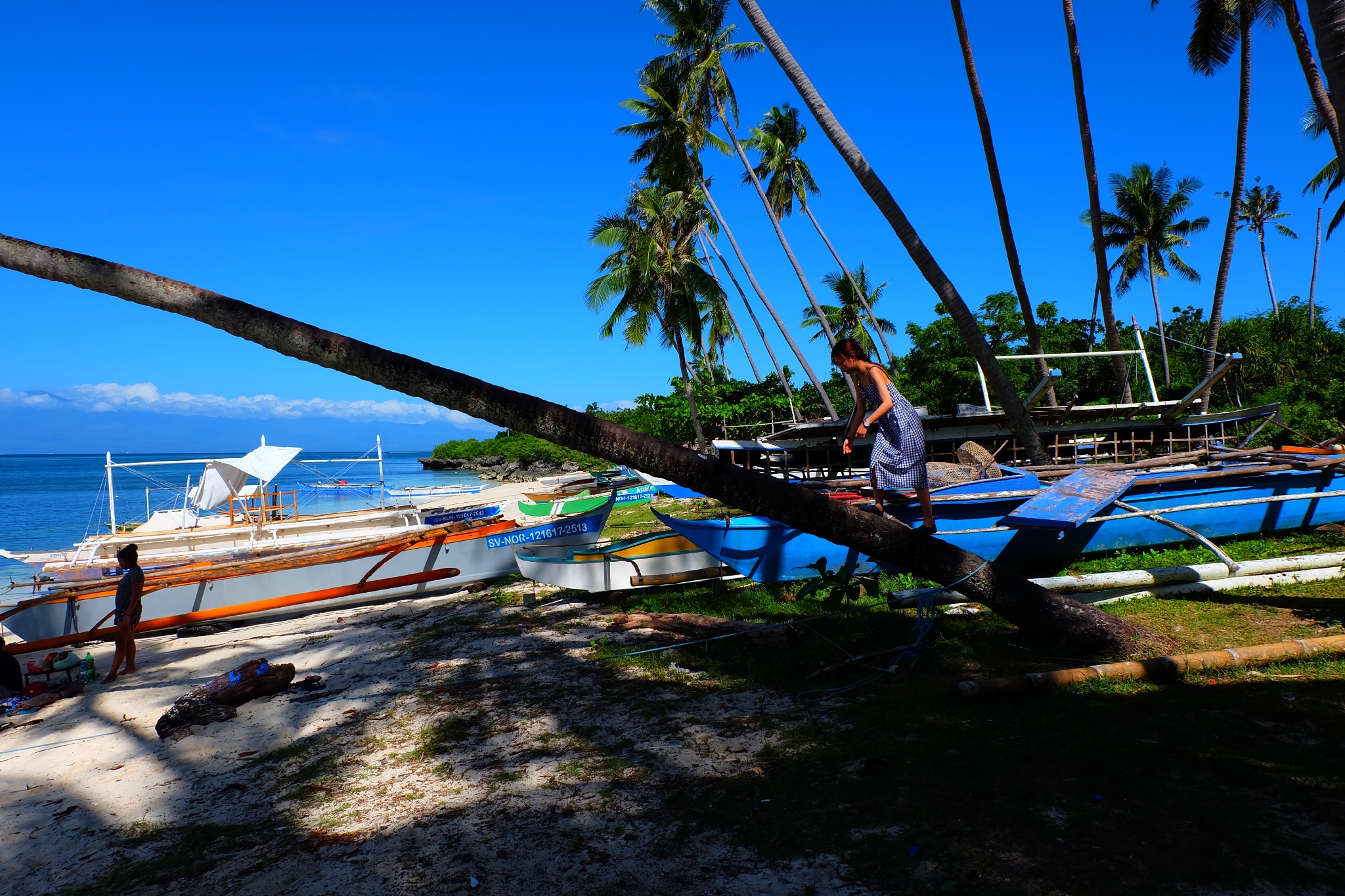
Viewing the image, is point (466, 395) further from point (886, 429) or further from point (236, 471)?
point (236, 471)

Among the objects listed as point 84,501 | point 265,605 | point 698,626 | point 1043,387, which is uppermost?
point 1043,387

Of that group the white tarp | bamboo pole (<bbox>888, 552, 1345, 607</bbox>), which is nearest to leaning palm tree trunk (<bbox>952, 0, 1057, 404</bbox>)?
bamboo pole (<bbox>888, 552, 1345, 607</bbox>)

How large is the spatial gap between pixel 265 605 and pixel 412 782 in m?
7.88

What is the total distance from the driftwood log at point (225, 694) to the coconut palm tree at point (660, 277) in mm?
19155

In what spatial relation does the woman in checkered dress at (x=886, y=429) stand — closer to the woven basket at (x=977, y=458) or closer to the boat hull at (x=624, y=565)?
the boat hull at (x=624, y=565)

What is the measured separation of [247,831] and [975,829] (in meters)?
4.17

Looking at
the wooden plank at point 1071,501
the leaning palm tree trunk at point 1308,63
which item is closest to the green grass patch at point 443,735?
the wooden plank at point 1071,501

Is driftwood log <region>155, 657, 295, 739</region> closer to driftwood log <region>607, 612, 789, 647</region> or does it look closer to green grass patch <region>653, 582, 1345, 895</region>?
driftwood log <region>607, 612, 789, 647</region>

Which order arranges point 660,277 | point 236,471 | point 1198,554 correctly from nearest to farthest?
point 1198,554 → point 236,471 → point 660,277

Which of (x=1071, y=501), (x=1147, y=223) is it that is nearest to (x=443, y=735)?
(x=1071, y=501)

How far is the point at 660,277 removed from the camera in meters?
27.2

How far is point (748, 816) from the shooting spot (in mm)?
3807

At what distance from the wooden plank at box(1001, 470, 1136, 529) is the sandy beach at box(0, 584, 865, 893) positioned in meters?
3.75

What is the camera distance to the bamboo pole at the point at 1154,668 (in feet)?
15.7
